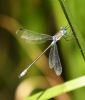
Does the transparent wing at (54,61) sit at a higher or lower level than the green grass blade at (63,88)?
higher

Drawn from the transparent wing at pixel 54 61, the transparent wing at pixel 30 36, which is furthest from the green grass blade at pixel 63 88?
the transparent wing at pixel 30 36

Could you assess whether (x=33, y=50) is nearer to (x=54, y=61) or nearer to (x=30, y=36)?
(x=30, y=36)

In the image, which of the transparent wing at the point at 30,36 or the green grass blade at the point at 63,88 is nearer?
the green grass blade at the point at 63,88

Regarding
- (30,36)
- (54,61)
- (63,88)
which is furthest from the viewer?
(30,36)

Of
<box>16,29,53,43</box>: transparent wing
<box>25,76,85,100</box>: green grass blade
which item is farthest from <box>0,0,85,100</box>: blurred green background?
<box>25,76,85,100</box>: green grass blade

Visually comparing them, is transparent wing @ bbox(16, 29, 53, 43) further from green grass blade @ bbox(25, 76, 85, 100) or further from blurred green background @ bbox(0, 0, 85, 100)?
green grass blade @ bbox(25, 76, 85, 100)

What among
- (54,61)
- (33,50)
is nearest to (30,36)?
(54,61)

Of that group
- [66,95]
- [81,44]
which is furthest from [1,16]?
[81,44]

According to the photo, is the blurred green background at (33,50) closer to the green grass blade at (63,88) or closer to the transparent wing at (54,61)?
the transparent wing at (54,61)
